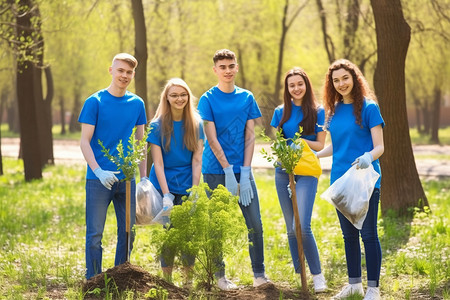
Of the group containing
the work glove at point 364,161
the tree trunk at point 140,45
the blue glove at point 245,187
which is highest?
the tree trunk at point 140,45

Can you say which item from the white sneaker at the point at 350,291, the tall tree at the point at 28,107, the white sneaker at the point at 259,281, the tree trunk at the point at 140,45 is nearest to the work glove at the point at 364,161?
the white sneaker at the point at 350,291

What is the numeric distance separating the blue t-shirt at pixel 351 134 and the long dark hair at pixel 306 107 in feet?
1.60

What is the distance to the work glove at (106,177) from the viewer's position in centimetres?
507

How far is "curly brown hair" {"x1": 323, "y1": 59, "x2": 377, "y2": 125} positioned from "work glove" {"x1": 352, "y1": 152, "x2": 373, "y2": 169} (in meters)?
0.30

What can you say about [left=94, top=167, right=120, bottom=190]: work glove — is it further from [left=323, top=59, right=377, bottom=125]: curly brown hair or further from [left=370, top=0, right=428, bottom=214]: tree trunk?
[left=370, top=0, right=428, bottom=214]: tree trunk

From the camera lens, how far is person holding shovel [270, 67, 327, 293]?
18.2ft

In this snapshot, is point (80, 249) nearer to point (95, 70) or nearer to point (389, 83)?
point (389, 83)

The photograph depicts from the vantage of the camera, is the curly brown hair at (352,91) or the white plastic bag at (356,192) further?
the curly brown hair at (352,91)

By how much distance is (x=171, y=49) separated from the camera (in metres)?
28.8

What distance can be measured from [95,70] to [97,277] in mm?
35899

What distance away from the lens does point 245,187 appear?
5520mm

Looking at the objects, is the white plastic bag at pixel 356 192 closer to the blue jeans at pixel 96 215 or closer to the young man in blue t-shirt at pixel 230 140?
the young man in blue t-shirt at pixel 230 140

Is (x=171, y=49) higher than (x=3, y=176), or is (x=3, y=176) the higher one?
(x=171, y=49)

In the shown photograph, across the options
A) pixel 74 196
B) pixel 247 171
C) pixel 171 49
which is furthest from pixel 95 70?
pixel 247 171
